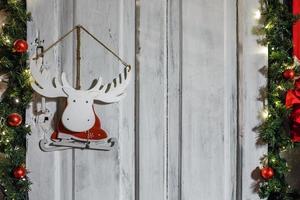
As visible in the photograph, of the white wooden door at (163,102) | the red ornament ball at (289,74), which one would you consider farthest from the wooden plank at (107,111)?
the red ornament ball at (289,74)

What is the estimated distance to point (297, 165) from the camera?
1.82m

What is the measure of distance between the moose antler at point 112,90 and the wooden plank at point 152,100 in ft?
0.26

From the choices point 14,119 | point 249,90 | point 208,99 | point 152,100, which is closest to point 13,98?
point 14,119

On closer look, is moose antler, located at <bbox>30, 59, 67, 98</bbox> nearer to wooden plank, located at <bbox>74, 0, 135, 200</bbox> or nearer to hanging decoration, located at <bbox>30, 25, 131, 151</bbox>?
hanging decoration, located at <bbox>30, 25, 131, 151</bbox>

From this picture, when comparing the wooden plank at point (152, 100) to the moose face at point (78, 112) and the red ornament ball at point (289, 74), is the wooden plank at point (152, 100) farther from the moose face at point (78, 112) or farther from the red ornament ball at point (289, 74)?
the red ornament ball at point (289, 74)

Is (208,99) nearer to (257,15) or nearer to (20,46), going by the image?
(257,15)

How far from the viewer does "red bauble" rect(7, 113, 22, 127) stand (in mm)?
1558

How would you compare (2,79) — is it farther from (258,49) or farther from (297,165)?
(297,165)

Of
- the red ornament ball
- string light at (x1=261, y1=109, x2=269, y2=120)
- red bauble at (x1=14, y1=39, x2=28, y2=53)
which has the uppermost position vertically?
red bauble at (x1=14, y1=39, x2=28, y2=53)

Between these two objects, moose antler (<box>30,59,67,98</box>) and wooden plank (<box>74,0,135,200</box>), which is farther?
wooden plank (<box>74,0,135,200</box>)

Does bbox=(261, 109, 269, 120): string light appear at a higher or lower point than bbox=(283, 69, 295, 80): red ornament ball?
lower

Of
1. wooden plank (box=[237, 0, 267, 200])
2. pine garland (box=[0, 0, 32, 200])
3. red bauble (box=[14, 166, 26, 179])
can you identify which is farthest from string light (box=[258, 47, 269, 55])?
red bauble (box=[14, 166, 26, 179])

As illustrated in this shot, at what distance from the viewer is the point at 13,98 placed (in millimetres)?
1611

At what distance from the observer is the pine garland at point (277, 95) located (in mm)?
1704
